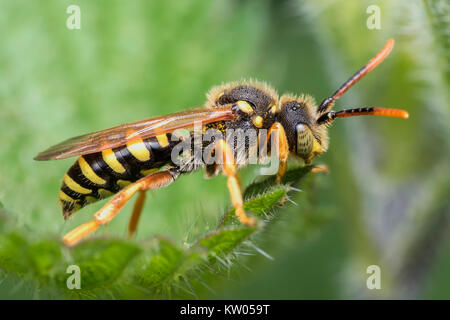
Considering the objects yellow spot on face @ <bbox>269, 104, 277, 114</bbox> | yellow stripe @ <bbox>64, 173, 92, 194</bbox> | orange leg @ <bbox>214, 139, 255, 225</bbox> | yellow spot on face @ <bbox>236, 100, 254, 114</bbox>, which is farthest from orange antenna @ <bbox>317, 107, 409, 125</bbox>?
yellow stripe @ <bbox>64, 173, 92, 194</bbox>

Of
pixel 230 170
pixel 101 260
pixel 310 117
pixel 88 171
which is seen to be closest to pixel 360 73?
pixel 310 117

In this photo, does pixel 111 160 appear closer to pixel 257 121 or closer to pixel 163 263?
pixel 257 121

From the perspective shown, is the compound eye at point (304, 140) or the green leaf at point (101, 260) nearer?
the green leaf at point (101, 260)

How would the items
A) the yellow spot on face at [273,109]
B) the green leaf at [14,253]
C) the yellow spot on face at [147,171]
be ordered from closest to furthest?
1. the green leaf at [14,253]
2. the yellow spot on face at [273,109]
3. the yellow spot on face at [147,171]

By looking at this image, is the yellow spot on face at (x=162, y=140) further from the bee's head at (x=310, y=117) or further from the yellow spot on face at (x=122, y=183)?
the bee's head at (x=310, y=117)

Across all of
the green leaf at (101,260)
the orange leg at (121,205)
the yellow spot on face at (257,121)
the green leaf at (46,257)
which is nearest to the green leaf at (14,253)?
the green leaf at (46,257)

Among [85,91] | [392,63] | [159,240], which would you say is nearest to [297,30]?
[392,63]
